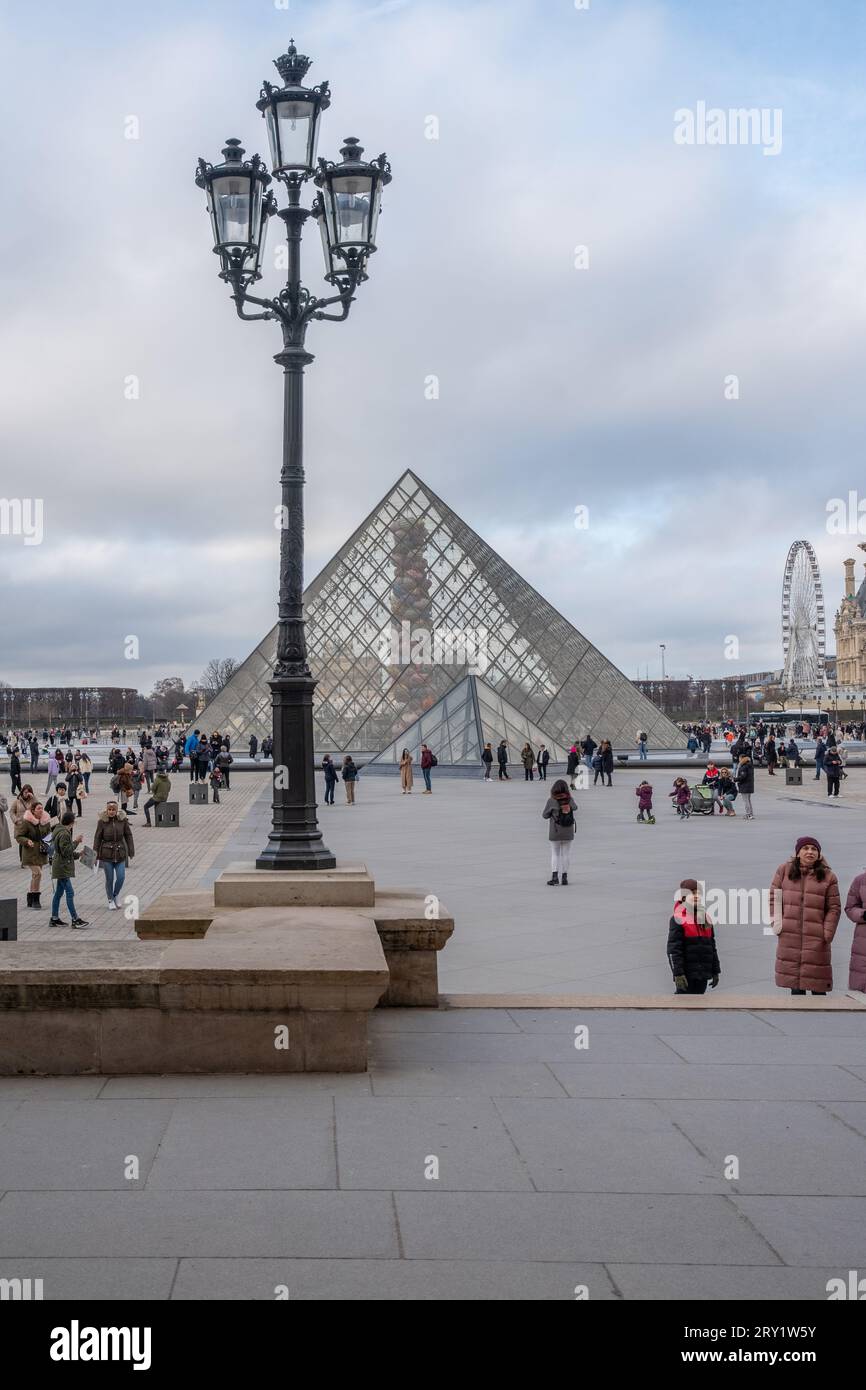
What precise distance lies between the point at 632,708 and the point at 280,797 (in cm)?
4446

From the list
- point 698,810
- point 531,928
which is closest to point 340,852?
point 531,928

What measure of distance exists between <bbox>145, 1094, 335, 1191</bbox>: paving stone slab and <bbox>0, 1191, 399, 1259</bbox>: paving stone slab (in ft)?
0.40

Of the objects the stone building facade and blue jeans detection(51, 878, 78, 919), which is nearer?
blue jeans detection(51, 878, 78, 919)

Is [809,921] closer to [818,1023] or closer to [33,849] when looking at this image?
[818,1023]

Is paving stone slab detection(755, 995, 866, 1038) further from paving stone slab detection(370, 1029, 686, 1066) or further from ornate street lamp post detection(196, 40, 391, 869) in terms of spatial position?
ornate street lamp post detection(196, 40, 391, 869)

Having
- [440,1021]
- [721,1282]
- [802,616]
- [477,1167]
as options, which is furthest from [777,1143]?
[802,616]

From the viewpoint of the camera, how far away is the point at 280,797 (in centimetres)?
744

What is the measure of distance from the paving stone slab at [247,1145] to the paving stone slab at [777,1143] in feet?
4.30

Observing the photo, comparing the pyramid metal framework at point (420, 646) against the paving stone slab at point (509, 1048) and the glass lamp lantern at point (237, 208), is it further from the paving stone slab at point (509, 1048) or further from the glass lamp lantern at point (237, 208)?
the paving stone slab at point (509, 1048)

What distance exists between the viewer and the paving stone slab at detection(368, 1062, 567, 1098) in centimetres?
494

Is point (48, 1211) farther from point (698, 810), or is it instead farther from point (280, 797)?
point (698, 810)

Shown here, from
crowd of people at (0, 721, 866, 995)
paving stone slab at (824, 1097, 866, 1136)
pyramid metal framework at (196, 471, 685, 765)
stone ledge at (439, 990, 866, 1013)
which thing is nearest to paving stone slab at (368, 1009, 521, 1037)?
stone ledge at (439, 990, 866, 1013)

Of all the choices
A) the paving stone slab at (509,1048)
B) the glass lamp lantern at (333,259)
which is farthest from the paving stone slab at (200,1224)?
the glass lamp lantern at (333,259)

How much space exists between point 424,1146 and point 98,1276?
1346 millimetres
